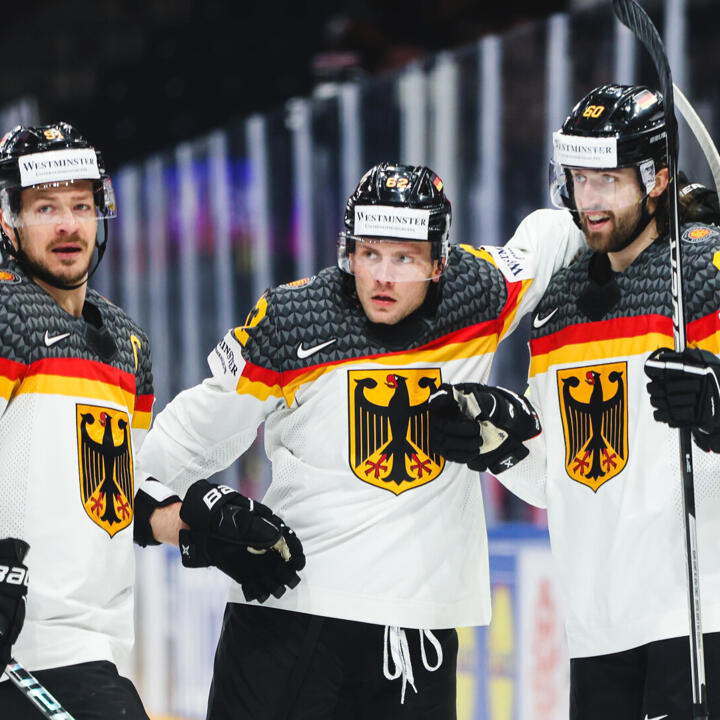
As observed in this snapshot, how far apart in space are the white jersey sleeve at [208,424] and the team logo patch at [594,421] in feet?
1.93

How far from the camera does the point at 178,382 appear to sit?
22.2 feet

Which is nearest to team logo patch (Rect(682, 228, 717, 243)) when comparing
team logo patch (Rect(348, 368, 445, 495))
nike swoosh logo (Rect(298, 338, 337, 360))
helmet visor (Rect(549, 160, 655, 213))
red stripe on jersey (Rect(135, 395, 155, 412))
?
helmet visor (Rect(549, 160, 655, 213))

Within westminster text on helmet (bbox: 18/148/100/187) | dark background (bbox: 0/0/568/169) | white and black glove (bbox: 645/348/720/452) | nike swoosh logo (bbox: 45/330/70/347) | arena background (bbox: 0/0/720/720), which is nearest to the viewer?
white and black glove (bbox: 645/348/720/452)

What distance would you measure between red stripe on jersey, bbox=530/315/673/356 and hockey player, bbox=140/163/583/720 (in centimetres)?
12

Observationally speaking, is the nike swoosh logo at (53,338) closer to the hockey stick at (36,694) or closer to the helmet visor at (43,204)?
the helmet visor at (43,204)

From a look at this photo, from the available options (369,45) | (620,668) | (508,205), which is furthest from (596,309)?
(369,45)

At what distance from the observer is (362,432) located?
2.69 meters

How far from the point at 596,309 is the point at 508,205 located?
223 cm

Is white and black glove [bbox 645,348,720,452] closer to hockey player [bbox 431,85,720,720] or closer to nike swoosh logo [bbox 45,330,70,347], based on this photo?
hockey player [bbox 431,85,720,720]

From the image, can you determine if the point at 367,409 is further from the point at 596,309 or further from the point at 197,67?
→ the point at 197,67

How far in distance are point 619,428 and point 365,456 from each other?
0.50 meters

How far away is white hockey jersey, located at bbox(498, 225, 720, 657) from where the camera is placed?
254cm

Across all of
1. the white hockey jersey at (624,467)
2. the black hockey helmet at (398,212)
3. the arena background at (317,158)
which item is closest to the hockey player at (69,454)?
the black hockey helmet at (398,212)

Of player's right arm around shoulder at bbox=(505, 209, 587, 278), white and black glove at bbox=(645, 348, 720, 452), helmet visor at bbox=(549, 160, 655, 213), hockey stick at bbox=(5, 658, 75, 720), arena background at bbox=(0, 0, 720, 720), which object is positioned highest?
arena background at bbox=(0, 0, 720, 720)
